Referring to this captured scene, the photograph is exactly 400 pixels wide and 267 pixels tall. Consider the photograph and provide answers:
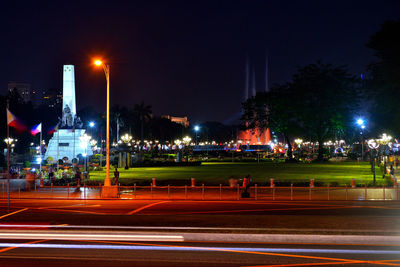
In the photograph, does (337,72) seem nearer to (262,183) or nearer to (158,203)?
(262,183)

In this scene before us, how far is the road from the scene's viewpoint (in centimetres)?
1065

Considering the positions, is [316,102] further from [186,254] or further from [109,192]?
[186,254]

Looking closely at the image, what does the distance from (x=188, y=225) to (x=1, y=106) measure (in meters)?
89.1

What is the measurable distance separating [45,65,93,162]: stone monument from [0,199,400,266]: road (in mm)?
56650

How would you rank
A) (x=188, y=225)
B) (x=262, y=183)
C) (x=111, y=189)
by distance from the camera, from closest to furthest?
(x=188, y=225)
(x=111, y=189)
(x=262, y=183)

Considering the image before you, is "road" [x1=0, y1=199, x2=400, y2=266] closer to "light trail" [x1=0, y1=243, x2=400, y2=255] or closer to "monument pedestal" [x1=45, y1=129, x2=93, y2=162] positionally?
"light trail" [x1=0, y1=243, x2=400, y2=255]

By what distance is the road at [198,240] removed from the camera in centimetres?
1065

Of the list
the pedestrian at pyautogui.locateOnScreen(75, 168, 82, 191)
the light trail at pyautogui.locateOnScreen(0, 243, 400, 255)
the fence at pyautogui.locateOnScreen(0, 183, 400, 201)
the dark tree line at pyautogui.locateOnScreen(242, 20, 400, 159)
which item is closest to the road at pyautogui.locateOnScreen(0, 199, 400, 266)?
Result: the light trail at pyautogui.locateOnScreen(0, 243, 400, 255)

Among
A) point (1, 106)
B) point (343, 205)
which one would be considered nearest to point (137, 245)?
point (343, 205)

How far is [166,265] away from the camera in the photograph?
400 inches

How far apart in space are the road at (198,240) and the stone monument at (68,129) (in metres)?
56.6

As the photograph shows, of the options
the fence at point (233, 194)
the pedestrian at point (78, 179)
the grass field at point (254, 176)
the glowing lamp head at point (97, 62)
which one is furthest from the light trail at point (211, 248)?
the grass field at point (254, 176)

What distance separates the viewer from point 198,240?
13.1 m

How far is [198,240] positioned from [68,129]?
6499 centimetres
